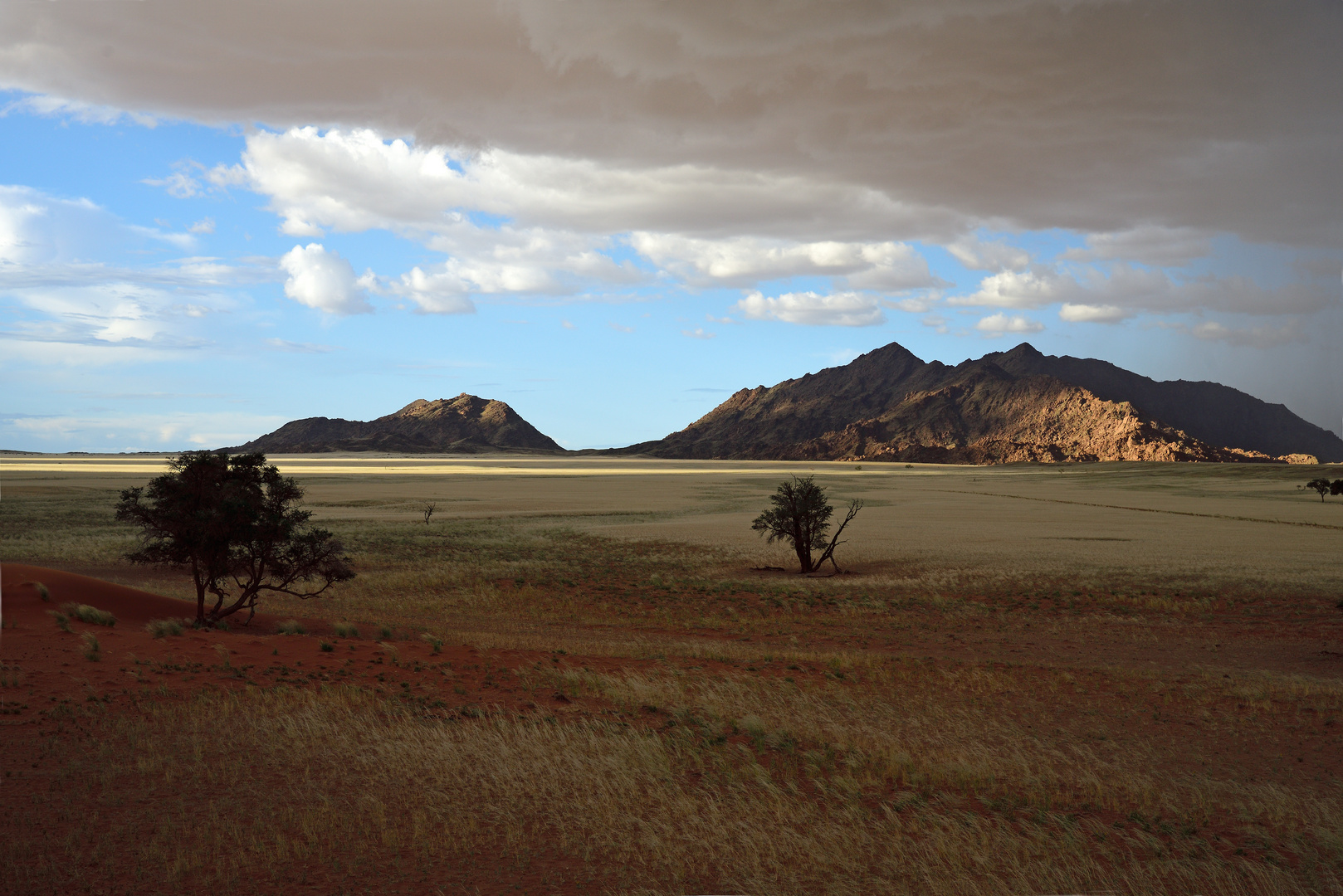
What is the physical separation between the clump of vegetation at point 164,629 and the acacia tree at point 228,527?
233 cm

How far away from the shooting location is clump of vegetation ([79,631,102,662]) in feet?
49.1

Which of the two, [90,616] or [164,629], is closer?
[164,629]

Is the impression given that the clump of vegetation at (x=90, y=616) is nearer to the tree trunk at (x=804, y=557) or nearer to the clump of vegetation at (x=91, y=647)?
the clump of vegetation at (x=91, y=647)

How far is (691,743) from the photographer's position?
1234 centimetres

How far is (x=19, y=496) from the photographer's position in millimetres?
70750

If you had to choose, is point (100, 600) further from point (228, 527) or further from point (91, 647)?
point (91, 647)

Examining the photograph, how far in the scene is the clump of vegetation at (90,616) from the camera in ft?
61.9

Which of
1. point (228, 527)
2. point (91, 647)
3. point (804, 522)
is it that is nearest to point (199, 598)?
point (228, 527)

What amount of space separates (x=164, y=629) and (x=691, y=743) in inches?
504

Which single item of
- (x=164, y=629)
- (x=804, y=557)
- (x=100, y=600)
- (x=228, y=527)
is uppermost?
(x=228, y=527)

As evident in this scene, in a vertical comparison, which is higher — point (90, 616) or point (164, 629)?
point (90, 616)

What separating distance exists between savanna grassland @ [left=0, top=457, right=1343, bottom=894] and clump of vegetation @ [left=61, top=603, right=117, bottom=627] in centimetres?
98

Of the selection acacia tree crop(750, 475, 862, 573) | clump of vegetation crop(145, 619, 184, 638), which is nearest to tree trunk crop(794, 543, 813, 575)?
acacia tree crop(750, 475, 862, 573)

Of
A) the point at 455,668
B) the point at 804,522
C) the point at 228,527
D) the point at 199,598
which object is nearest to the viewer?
the point at 455,668
